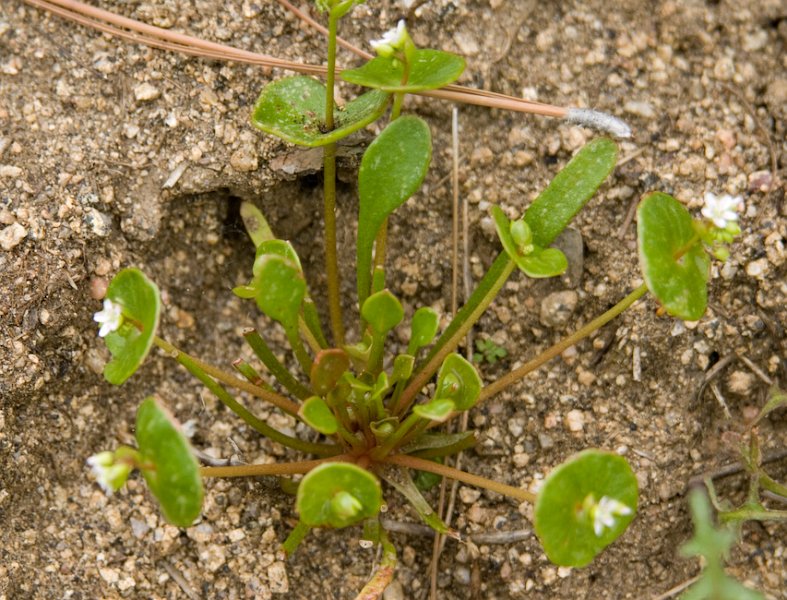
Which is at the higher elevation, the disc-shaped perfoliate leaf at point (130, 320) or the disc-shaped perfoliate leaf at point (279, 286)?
the disc-shaped perfoliate leaf at point (279, 286)

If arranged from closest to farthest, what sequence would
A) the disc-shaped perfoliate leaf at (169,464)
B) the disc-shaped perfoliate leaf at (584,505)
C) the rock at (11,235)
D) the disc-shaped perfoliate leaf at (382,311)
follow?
1. the disc-shaped perfoliate leaf at (169,464)
2. the disc-shaped perfoliate leaf at (584,505)
3. the disc-shaped perfoliate leaf at (382,311)
4. the rock at (11,235)

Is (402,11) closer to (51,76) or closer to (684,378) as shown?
(51,76)

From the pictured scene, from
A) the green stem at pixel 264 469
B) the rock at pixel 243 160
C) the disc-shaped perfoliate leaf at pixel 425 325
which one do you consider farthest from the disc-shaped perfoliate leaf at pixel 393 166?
the green stem at pixel 264 469

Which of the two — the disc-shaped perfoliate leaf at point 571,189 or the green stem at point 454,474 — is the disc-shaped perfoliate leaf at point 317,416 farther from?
the disc-shaped perfoliate leaf at point 571,189

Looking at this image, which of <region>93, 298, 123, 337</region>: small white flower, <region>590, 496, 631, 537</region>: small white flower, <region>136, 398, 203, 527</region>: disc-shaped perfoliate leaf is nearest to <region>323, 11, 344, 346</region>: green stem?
<region>93, 298, 123, 337</region>: small white flower

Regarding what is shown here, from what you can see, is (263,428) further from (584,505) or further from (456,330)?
(584,505)

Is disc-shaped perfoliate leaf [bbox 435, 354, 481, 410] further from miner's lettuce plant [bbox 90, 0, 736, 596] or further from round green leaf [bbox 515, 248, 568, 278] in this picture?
round green leaf [bbox 515, 248, 568, 278]
